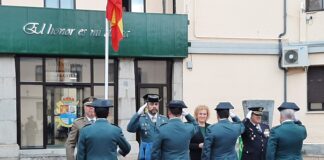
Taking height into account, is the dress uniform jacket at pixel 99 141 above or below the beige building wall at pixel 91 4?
below

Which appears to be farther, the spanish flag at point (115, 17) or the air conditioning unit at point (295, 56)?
the air conditioning unit at point (295, 56)

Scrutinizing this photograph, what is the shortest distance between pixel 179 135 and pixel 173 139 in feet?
0.36

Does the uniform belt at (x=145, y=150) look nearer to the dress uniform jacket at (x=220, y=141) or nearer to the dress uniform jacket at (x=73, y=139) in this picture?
the dress uniform jacket at (x=220, y=141)

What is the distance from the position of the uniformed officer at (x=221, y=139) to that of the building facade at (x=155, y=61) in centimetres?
775

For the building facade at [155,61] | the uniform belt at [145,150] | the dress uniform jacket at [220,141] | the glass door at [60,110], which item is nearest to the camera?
the dress uniform jacket at [220,141]

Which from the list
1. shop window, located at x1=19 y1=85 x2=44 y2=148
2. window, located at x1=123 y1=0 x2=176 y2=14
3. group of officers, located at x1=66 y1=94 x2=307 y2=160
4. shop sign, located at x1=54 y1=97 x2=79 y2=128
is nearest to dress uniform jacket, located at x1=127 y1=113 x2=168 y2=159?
group of officers, located at x1=66 y1=94 x2=307 y2=160

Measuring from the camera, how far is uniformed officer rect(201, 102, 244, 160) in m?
8.05

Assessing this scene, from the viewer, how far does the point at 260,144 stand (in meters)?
8.99

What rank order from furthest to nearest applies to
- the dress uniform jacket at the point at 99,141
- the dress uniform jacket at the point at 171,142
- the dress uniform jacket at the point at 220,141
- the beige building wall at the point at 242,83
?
the beige building wall at the point at 242,83 → the dress uniform jacket at the point at 220,141 → the dress uniform jacket at the point at 171,142 → the dress uniform jacket at the point at 99,141

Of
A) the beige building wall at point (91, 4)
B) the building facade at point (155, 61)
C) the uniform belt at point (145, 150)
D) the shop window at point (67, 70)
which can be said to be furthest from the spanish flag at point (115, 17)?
the uniform belt at point (145, 150)

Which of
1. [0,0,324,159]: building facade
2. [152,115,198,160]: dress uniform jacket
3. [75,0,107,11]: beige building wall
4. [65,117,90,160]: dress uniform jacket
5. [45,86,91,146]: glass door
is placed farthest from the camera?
[75,0,107,11]: beige building wall

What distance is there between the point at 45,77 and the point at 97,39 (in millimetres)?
1814

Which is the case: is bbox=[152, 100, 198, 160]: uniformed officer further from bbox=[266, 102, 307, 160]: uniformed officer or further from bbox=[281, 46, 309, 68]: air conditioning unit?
bbox=[281, 46, 309, 68]: air conditioning unit

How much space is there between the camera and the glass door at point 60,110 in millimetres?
15383
